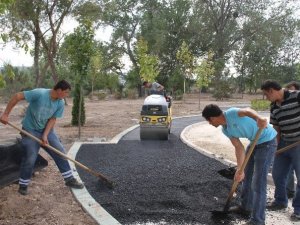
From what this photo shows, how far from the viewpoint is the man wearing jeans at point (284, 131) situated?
4.57 meters

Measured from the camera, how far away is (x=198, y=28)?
41.1 meters

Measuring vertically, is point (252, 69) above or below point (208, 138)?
above

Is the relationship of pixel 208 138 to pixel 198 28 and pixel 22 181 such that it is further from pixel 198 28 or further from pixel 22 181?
pixel 198 28

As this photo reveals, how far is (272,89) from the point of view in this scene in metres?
4.48

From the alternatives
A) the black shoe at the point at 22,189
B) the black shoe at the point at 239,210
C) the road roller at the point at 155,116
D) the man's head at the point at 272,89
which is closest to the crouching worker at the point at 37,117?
the black shoe at the point at 22,189

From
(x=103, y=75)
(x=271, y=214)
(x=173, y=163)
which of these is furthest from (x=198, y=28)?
(x=271, y=214)

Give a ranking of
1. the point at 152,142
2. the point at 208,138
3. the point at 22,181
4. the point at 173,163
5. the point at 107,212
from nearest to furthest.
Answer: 1. the point at 107,212
2. the point at 22,181
3. the point at 173,163
4. the point at 152,142
5. the point at 208,138

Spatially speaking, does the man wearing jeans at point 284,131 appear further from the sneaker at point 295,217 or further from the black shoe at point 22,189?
the black shoe at point 22,189

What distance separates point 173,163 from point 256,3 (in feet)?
116

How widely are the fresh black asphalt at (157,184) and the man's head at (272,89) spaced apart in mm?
1554

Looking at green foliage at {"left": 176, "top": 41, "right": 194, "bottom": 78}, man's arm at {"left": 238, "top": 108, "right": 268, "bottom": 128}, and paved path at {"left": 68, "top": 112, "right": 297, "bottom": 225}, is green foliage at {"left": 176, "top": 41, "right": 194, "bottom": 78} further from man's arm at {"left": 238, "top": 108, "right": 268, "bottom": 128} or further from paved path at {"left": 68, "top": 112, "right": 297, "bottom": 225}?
man's arm at {"left": 238, "top": 108, "right": 268, "bottom": 128}

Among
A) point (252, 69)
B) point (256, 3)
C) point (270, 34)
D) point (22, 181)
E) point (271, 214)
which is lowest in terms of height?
point (271, 214)

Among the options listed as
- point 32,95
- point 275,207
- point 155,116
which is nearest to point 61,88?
point 32,95

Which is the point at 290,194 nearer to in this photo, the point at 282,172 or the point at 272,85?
the point at 282,172
